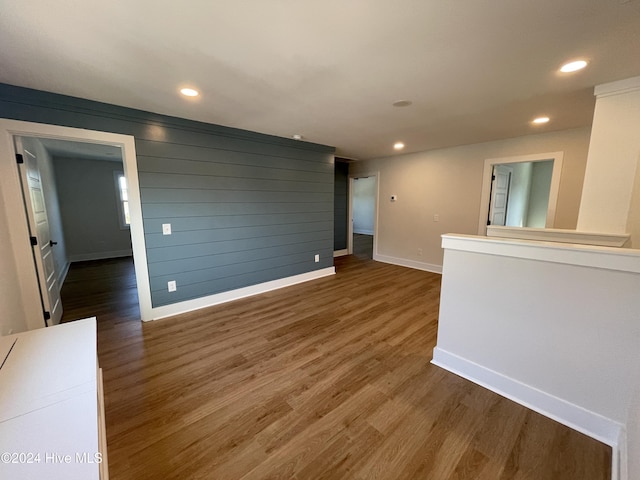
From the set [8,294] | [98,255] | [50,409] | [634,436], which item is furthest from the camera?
[98,255]

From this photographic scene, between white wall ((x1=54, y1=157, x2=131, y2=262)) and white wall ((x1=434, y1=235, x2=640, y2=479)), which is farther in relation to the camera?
white wall ((x1=54, y1=157, x2=131, y2=262))

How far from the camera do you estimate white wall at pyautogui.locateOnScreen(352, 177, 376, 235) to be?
10445 millimetres

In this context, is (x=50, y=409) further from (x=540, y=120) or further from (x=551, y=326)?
(x=540, y=120)

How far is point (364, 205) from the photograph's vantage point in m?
10.7

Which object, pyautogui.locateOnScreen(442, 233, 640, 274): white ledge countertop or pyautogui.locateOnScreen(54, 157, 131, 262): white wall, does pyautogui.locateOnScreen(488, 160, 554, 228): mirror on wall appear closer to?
pyautogui.locateOnScreen(442, 233, 640, 274): white ledge countertop

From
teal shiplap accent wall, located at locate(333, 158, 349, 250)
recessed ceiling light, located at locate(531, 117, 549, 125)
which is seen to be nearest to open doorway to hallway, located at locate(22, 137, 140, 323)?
teal shiplap accent wall, located at locate(333, 158, 349, 250)

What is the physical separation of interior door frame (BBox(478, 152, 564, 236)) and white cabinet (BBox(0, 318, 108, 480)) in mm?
5212

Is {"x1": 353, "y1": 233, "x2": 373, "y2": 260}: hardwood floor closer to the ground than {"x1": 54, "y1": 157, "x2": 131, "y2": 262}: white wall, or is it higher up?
closer to the ground

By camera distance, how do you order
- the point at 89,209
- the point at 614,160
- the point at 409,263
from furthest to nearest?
the point at 89,209
the point at 409,263
the point at 614,160

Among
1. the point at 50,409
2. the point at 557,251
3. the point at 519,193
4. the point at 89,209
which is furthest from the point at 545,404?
Answer: the point at 89,209

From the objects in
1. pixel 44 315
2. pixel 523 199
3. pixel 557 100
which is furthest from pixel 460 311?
pixel 523 199

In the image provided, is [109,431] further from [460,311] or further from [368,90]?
[368,90]

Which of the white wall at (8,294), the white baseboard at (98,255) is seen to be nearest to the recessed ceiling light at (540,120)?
the white wall at (8,294)

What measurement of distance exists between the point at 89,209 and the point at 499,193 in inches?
364
